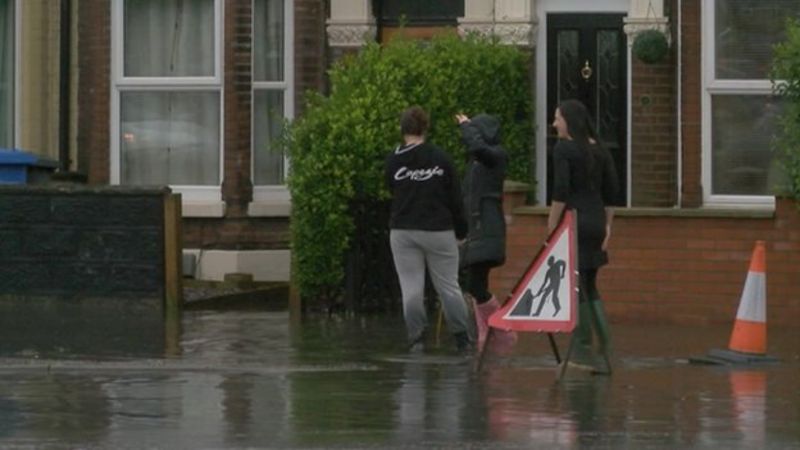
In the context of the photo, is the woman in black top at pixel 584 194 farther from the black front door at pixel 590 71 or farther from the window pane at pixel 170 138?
the window pane at pixel 170 138

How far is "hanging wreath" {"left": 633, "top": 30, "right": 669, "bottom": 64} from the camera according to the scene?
19.6 metres

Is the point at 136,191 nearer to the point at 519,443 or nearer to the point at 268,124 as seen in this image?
the point at 268,124

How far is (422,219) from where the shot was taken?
15.1 m

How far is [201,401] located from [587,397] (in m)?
2.27

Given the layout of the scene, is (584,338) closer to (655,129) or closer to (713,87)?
(713,87)

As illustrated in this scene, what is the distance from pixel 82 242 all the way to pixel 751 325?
6282 mm

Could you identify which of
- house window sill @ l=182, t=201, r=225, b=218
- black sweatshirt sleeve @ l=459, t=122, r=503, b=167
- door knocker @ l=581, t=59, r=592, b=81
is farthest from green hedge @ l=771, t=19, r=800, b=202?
house window sill @ l=182, t=201, r=225, b=218

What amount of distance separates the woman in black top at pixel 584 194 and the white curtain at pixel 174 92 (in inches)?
297

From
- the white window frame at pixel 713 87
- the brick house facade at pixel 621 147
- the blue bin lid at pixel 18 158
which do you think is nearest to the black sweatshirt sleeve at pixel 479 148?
the brick house facade at pixel 621 147

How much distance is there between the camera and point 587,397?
13.0m

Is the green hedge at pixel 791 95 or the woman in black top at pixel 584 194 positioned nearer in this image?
the woman in black top at pixel 584 194

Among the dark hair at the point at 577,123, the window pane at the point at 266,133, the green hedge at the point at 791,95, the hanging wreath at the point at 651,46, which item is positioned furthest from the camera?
the window pane at the point at 266,133

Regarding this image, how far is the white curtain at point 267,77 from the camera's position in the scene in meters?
21.4

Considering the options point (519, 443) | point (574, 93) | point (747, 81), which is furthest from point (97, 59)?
point (519, 443)
